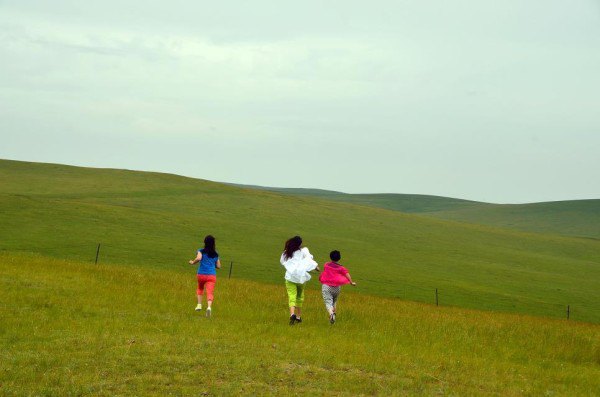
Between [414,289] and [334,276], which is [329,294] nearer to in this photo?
[334,276]

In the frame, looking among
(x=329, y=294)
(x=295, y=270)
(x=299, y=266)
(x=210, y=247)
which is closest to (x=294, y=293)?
(x=295, y=270)

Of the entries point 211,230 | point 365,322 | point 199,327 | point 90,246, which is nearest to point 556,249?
point 211,230

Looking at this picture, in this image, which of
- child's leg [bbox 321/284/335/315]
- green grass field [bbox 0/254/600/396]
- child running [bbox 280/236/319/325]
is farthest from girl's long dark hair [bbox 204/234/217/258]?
child's leg [bbox 321/284/335/315]

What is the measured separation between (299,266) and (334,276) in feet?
3.80

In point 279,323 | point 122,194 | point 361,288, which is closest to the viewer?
point 279,323

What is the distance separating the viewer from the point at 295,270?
18969 mm

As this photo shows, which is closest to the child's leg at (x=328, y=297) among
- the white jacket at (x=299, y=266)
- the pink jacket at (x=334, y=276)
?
the pink jacket at (x=334, y=276)

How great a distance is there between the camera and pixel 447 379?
13422 millimetres

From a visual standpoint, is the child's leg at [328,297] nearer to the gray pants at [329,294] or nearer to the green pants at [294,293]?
the gray pants at [329,294]

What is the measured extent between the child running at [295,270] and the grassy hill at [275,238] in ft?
88.0

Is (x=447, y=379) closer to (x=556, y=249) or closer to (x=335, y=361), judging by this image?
(x=335, y=361)

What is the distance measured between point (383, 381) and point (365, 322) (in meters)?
8.27

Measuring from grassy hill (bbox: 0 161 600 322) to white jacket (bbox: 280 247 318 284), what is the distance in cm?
2688

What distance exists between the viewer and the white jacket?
1895 cm
